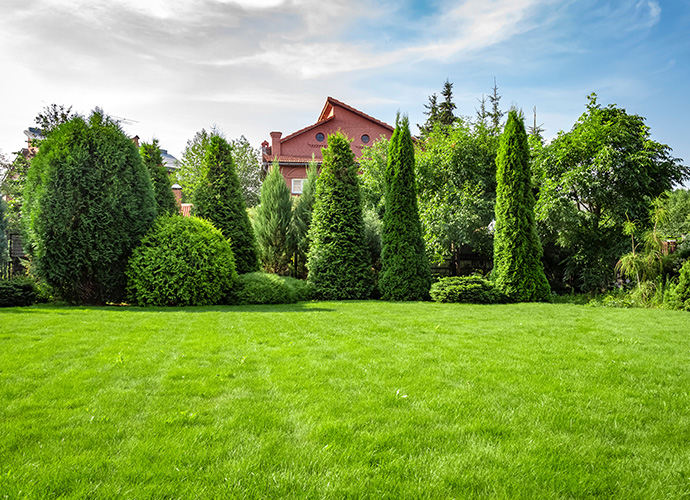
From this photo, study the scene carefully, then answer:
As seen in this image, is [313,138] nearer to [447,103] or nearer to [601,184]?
[447,103]

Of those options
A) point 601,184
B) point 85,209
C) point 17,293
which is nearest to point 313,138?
point 601,184

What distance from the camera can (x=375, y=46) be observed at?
25.4ft

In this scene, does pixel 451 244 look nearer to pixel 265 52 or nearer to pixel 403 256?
pixel 403 256

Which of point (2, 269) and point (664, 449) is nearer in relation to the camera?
point (664, 449)

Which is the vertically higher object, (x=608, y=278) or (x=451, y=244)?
(x=451, y=244)

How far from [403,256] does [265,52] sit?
6316 mm

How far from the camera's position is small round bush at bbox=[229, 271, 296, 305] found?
10320mm

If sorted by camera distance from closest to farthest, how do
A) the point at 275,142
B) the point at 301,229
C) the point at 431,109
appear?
1. the point at 301,229
2. the point at 275,142
3. the point at 431,109

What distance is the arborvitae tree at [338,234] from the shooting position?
11859mm

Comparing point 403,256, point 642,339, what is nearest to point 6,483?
point 642,339

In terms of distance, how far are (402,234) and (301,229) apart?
11.9ft

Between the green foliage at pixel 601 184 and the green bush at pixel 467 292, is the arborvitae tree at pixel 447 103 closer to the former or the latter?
the green foliage at pixel 601 184

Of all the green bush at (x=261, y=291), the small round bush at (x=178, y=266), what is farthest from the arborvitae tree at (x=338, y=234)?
the small round bush at (x=178, y=266)

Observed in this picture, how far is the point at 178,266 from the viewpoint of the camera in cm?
935
